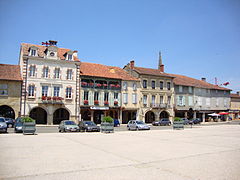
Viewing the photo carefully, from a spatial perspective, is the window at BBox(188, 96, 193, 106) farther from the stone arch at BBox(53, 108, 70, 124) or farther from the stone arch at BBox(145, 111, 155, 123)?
the stone arch at BBox(53, 108, 70, 124)

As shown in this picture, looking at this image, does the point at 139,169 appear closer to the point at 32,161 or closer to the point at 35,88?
the point at 32,161

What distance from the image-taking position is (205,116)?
53.5 metres

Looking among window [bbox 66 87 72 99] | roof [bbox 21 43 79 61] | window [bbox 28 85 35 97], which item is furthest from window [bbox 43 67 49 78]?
window [bbox 66 87 72 99]

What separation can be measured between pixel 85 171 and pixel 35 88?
29615mm

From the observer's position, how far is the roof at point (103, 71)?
38.8m

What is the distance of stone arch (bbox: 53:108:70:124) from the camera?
37.8 meters

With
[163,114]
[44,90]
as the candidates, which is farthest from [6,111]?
[163,114]

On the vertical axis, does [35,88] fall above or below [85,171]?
above

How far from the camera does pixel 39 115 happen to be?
36844mm

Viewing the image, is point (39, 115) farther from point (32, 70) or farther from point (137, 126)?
point (137, 126)

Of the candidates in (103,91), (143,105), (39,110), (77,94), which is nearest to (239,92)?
(143,105)

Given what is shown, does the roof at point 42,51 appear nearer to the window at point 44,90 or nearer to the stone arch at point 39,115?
the window at point 44,90

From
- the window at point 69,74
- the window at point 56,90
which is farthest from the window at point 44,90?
the window at point 69,74

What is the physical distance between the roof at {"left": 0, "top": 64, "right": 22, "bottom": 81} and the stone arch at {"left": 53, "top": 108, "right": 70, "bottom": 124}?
7.97 meters
